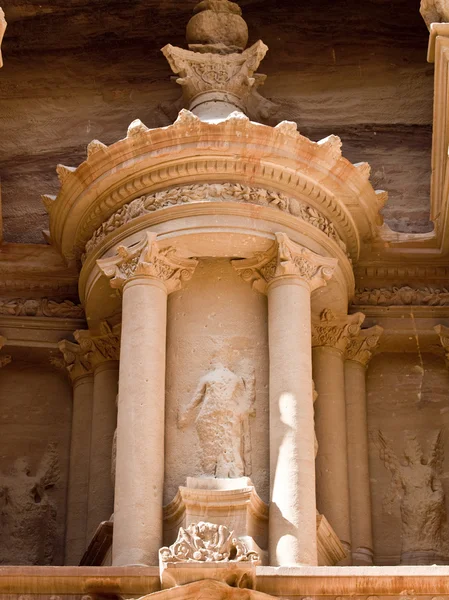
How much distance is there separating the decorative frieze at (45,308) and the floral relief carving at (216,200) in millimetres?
1340

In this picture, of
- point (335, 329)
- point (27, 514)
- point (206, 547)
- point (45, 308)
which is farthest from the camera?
point (45, 308)

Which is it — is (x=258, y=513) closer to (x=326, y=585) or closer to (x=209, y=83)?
(x=326, y=585)

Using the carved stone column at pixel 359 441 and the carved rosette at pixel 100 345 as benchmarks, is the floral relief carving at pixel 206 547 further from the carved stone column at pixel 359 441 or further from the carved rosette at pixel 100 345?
the carved rosette at pixel 100 345

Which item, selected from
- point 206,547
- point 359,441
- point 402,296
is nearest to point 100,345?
point 359,441

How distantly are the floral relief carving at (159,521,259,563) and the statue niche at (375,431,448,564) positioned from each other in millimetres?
Result: 2710

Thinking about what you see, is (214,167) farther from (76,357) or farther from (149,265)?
(76,357)

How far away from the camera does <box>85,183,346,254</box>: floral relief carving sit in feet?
57.7

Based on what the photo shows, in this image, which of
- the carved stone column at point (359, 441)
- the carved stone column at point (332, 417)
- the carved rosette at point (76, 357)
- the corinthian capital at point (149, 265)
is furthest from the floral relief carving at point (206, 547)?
the carved rosette at point (76, 357)

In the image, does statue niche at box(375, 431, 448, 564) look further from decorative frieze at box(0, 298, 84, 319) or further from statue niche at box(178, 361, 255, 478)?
decorative frieze at box(0, 298, 84, 319)

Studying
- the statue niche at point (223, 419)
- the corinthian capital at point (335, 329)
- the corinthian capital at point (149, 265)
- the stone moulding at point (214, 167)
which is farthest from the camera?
the corinthian capital at point (335, 329)

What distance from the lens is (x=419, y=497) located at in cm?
1806

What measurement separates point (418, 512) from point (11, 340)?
4.00m

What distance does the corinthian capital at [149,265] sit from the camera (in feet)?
56.9

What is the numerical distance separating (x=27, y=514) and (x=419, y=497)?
3.44 meters
